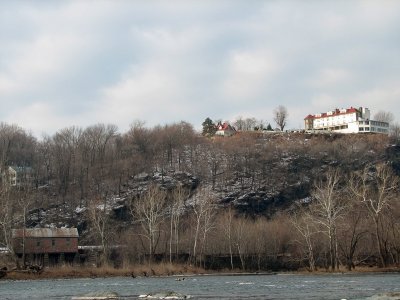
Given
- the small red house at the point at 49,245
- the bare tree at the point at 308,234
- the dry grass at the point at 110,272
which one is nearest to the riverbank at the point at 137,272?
the dry grass at the point at 110,272

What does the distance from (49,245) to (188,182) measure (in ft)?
219

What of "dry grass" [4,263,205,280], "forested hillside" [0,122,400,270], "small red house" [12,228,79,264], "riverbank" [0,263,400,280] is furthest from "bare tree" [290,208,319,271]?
"small red house" [12,228,79,264]

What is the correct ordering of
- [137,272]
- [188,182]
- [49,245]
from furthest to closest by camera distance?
[188,182]
[49,245]
[137,272]

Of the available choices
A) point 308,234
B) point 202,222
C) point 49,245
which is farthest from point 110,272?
point 202,222

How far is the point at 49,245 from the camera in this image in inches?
4264

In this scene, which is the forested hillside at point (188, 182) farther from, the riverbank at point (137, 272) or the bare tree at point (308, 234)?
the riverbank at point (137, 272)

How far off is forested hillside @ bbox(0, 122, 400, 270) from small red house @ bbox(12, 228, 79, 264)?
3.82 metres

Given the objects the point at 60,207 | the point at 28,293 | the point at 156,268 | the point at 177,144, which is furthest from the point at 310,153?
the point at 28,293

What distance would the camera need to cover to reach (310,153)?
602ft

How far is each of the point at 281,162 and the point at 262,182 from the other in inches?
463

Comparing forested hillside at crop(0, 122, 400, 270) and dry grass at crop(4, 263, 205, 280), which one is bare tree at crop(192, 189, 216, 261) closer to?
forested hillside at crop(0, 122, 400, 270)

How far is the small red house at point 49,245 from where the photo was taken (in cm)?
10350

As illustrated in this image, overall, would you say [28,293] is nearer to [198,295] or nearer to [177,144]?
[198,295]

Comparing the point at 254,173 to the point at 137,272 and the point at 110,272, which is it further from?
the point at 110,272
